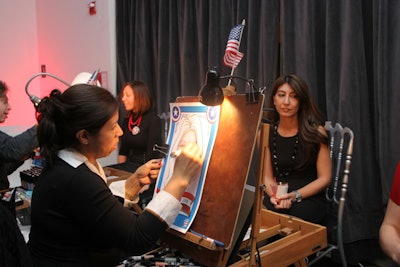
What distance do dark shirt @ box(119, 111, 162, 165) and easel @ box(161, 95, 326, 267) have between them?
179 cm

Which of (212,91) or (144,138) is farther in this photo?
(144,138)

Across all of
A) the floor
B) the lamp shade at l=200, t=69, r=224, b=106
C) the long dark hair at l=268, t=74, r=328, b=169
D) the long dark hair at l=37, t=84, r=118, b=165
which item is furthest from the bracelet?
the floor

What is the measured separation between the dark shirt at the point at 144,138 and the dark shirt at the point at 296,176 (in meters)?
1.10

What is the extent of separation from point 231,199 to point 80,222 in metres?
0.45

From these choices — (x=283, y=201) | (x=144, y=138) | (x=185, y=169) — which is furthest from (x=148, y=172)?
(x=144, y=138)

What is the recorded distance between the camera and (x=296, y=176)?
2213mm

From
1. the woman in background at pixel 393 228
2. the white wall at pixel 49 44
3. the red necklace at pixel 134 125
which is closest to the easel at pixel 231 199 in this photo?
the woman in background at pixel 393 228

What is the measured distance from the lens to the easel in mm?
1093

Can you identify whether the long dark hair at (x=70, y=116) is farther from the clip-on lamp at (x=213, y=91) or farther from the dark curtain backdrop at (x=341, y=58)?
the dark curtain backdrop at (x=341, y=58)

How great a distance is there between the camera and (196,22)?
309cm

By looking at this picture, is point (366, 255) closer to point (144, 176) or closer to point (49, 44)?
point (144, 176)

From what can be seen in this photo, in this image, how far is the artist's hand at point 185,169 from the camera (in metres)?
1.09

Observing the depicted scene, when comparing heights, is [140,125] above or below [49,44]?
below

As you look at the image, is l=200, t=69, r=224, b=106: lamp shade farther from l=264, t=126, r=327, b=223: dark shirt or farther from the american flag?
l=264, t=126, r=327, b=223: dark shirt
